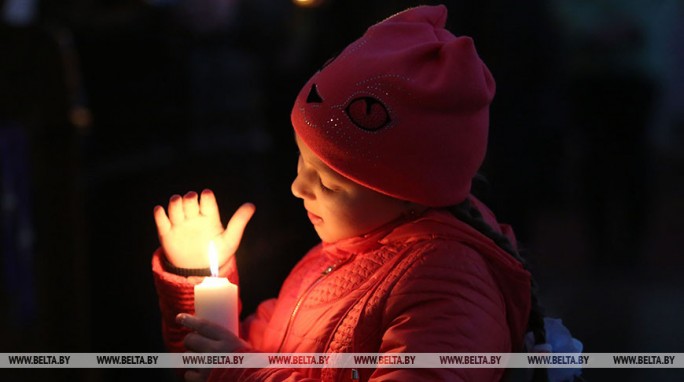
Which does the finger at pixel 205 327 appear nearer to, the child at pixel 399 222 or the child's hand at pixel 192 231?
the child at pixel 399 222

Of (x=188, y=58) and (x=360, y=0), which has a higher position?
(x=360, y=0)

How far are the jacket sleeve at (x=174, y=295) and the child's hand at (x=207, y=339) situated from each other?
3.6 inches

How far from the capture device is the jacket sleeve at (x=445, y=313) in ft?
4.40

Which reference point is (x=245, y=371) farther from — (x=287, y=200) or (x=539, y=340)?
(x=287, y=200)

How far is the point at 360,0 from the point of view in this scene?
2625mm

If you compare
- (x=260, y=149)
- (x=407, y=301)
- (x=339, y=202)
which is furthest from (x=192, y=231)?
(x=260, y=149)

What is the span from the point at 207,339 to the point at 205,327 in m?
0.02

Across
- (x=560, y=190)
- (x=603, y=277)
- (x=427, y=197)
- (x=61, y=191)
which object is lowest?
(x=603, y=277)

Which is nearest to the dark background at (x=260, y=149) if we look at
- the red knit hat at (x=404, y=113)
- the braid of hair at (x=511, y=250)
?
the braid of hair at (x=511, y=250)

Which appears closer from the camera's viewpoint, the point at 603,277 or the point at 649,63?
the point at 649,63

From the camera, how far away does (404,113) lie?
139 cm

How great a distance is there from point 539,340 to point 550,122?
67.5 inches

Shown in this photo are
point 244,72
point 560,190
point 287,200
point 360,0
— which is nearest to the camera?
point 360,0

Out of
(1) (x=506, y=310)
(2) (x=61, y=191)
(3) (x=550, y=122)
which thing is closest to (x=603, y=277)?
(3) (x=550, y=122)
